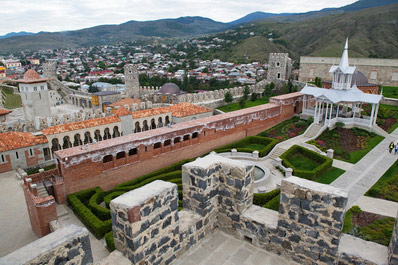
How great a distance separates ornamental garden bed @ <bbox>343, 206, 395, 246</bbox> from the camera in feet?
38.8

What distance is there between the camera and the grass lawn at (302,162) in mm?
20114

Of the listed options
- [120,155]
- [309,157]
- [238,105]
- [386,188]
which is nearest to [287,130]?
[309,157]

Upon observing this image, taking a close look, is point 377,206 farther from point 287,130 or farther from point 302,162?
point 287,130

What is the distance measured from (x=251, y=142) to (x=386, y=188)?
1122 cm

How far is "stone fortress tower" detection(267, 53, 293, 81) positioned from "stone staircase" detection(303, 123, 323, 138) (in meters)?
20.5

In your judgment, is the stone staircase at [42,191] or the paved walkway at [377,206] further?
the stone staircase at [42,191]

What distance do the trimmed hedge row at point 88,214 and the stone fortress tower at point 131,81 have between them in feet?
93.7

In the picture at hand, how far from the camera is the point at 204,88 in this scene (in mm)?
64188

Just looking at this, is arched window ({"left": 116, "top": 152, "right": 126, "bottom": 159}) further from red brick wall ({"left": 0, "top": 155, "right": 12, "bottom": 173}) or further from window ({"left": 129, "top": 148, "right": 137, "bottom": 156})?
red brick wall ({"left": 0, "top": 155, "right": 12, "bottom": 173})

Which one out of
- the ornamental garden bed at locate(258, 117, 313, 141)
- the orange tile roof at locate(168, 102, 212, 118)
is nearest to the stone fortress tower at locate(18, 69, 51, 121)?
the orange tile roof at locate(168, 102, 212, 118)

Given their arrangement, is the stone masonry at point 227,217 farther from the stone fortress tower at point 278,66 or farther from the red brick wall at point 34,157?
the stone fortress tower at point 278,66

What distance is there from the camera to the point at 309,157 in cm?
2138

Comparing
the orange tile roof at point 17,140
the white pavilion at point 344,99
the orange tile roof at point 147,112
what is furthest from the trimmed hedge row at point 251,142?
the orange tile roof at point 17,140

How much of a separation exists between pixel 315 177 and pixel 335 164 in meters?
2.97
